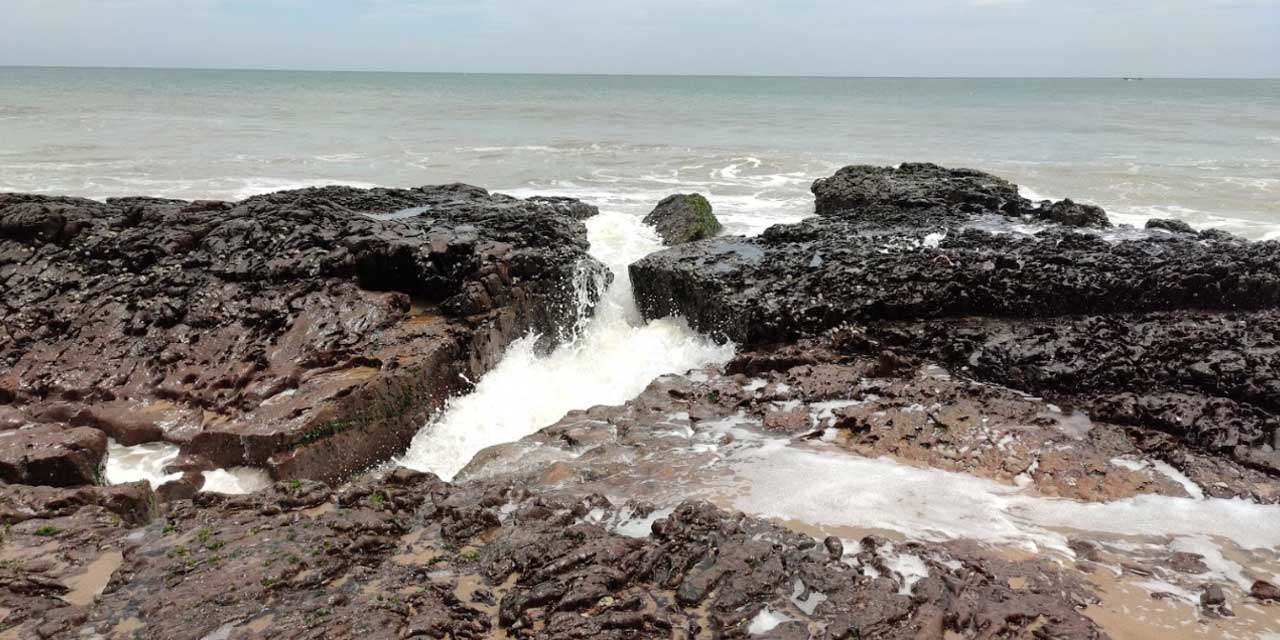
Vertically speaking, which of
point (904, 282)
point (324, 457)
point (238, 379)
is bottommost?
point (324, 457)

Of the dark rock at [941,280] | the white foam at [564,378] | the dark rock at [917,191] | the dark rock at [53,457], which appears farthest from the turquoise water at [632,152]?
the dark rock at [53,457]

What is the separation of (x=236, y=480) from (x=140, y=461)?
28.9 inches

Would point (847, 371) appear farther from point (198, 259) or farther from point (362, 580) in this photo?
point (198, 259)

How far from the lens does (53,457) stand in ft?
16.3

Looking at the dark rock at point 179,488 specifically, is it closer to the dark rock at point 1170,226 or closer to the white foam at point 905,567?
the white foam at point 905,567

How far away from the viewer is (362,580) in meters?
3.79

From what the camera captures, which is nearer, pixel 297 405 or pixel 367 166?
pixel 297 405

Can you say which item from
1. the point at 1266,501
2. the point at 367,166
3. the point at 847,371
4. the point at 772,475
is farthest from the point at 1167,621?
the point at 367,166

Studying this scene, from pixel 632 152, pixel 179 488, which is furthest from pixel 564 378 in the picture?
pixel 632 152

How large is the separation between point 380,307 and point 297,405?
1347mm

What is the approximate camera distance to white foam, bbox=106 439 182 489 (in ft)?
17.8

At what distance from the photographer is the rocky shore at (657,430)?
A: 147 inches

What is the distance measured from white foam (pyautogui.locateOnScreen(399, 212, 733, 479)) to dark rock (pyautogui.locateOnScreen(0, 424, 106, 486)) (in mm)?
2049

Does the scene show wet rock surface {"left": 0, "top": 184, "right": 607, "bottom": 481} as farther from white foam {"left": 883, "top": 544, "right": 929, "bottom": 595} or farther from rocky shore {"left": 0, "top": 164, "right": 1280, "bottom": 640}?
white foam {"left": 883, "top": 544, "right": 929, "bottom": 595}
